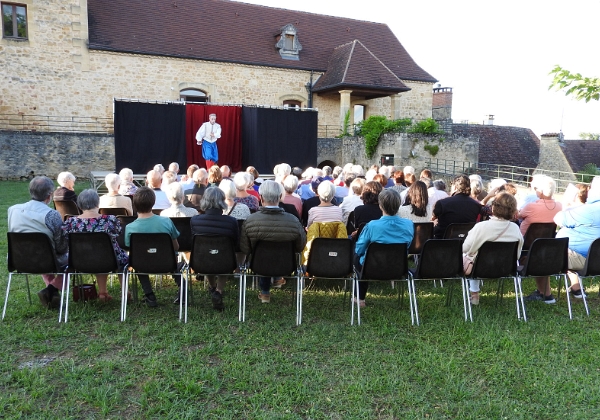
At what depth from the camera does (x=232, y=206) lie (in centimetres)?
488

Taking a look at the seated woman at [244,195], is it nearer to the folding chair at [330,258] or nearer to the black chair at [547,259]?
the folding chair at [330,258]

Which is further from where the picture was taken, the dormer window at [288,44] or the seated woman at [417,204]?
the dormer window at [288,44]

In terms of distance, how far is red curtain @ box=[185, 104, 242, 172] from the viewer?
45.2 feet

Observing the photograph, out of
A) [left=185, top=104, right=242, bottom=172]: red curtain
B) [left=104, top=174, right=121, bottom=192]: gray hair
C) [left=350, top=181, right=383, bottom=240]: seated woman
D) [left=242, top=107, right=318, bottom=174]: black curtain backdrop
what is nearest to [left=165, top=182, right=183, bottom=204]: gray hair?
[left=104, top=174, right=121, bottom=192]: gray hair

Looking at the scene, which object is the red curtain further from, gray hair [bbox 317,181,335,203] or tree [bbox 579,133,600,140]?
tree [bbox 579,133,600,140]

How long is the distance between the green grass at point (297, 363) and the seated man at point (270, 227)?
675 millimetres

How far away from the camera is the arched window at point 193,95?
19.5 metres

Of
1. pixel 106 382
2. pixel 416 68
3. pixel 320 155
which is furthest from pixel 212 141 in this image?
pixel 416 68

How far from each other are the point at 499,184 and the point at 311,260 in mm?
3023

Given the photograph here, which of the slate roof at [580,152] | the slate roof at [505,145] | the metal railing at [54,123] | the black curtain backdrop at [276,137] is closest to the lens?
the black curtain backdrop at [276,137]

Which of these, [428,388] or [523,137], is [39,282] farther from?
[523,137]

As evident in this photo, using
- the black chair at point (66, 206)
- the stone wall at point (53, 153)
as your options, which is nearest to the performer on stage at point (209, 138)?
the stone wall at point (53, 153)

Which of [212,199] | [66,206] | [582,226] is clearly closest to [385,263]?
[212,199]

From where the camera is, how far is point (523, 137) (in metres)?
27.5
